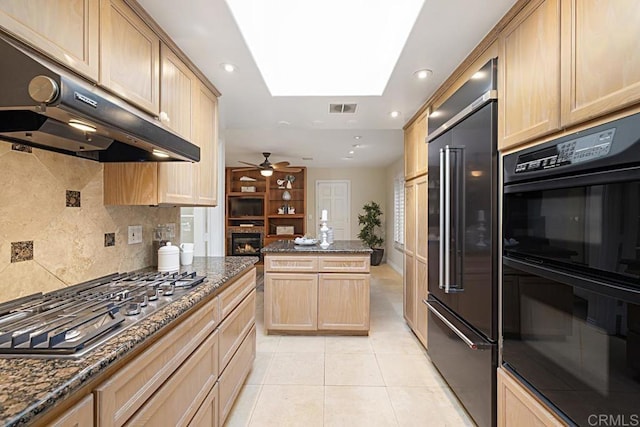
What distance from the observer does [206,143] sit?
2.56 m

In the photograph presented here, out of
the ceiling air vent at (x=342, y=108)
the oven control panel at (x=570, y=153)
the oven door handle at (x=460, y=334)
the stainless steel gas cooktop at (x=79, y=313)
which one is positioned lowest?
the oven door handle at (x=460, y=334)

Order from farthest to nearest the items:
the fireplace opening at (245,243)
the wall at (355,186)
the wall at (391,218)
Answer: the wall at (355,186)
the fireplace opening at (245,243)
the wall at (391,218)

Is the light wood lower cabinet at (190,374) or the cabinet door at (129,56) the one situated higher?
the cabinet door at (129,56)

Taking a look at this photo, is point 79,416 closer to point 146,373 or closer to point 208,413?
point 146,373

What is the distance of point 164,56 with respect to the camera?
186 cm

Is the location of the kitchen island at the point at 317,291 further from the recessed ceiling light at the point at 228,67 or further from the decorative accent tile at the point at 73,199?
the decorative accent tile at the point at 73,199

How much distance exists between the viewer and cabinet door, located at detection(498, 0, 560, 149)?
131 cm

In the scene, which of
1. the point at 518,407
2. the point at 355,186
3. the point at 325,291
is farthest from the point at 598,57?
the point at 355,186

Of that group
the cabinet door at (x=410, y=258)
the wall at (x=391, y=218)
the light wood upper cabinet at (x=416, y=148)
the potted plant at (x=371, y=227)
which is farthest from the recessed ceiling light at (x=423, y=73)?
the potted plant at (x=371, y=227)

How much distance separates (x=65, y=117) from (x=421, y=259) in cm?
276

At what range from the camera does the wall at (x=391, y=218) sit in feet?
22.8

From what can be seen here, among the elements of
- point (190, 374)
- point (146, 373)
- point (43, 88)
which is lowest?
point (190, 374)

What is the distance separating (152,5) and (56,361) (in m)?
1.65

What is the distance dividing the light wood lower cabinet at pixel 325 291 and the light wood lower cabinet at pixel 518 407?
1.75 meters
